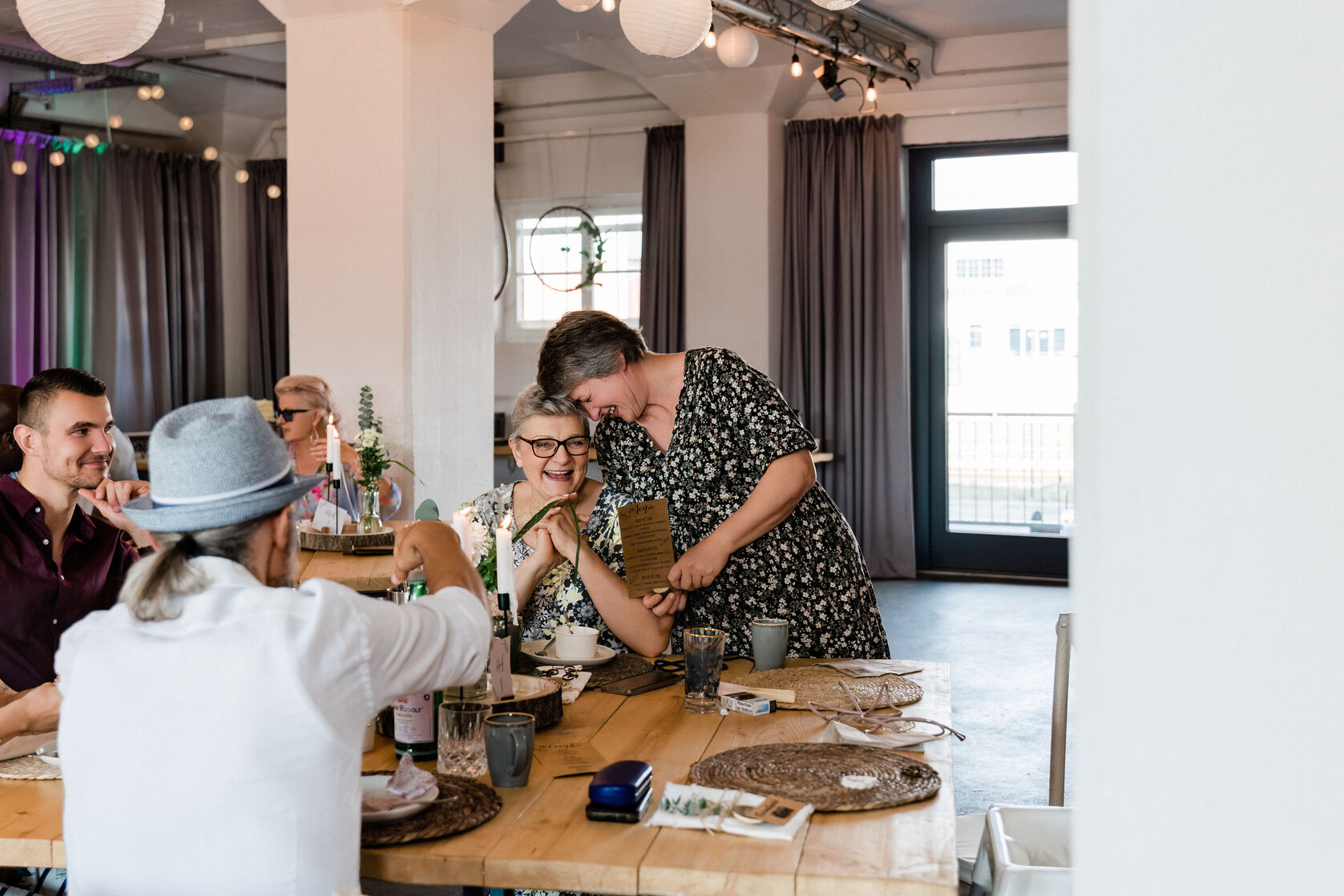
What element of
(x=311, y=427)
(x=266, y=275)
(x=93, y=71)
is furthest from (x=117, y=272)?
(x=311, y=427)

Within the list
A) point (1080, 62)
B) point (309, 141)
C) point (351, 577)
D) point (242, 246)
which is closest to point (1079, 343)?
point (1080, 62)

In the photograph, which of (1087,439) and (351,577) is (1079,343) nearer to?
(1087,439)

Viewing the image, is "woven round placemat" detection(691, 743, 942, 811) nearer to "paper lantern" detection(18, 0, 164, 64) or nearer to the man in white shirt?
the man in white shirt

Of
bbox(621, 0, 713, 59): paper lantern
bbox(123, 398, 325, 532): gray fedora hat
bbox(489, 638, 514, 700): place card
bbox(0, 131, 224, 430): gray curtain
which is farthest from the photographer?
bbox(0, 131, 224, 430): gray curtain

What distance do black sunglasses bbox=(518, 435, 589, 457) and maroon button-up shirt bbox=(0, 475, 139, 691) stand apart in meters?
1.04

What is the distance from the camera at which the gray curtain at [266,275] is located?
955 cm

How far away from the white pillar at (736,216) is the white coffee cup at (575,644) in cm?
585

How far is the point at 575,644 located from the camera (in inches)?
100

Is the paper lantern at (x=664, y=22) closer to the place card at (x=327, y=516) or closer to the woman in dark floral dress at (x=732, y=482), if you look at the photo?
the woman in dark floral dress at (x=732, y=482)

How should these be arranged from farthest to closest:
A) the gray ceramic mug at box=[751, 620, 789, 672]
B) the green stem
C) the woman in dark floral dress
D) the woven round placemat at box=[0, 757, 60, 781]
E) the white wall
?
the woman in dark floral dress < the gray ceramic mug at box=[751, 620, 789, 672] < the green stem < the woven round placemat at box=[0, 757, 60, 781] < the white wall

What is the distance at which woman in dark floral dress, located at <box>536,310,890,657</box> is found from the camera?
281 centimetres

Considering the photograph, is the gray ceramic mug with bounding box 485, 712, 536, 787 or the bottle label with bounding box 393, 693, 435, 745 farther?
the bottle label with bounding box 393, 693, 435, 745

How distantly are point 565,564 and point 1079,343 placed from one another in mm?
2155

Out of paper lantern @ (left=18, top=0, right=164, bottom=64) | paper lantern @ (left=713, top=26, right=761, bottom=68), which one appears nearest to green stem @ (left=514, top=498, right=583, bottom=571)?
paper lantern @ (left=18, top=0, right=164, bottom=64)
